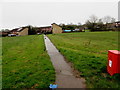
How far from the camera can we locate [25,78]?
13.4 feet

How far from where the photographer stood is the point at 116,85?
10.8 ft

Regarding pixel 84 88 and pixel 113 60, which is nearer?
pixel 84 88

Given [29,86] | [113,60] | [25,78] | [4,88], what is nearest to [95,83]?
[113,60]

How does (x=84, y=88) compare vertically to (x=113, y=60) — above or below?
below

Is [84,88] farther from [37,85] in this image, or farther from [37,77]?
[37,77]

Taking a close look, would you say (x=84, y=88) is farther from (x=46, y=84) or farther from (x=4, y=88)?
(x=4, y=88)

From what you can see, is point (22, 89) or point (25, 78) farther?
point (25, 78)

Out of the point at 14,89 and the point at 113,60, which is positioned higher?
the point at 113,60

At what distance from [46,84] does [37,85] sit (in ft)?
1.02

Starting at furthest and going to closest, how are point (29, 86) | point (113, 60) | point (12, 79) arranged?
point (12, 79)
point (113, 60)
point (29, 86)

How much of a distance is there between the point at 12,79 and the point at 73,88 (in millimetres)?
2410

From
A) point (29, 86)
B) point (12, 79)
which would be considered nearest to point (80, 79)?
point (29, 86)

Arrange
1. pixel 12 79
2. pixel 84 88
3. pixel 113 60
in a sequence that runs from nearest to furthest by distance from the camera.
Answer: pixel 84 88, pixel 113 60, pixel 12 79

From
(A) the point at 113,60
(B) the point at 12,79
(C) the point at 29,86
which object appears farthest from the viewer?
(B) the point at 12,79
